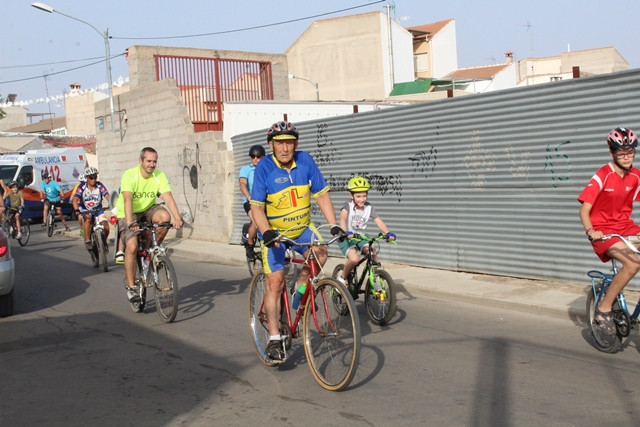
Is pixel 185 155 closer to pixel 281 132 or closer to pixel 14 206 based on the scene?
pixel 14 206

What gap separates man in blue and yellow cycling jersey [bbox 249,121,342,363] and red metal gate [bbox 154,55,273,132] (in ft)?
54.8

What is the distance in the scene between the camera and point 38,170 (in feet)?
107

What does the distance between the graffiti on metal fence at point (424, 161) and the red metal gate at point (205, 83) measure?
441 inches

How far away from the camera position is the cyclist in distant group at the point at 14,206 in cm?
2210

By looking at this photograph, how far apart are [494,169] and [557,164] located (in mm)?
1190

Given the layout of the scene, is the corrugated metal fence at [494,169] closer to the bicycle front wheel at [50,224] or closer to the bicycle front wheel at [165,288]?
the bicycle front wheel at [165,288]

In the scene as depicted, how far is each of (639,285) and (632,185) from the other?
2.93 metres

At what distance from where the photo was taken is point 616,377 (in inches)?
237

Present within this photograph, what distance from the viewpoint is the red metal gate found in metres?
22.8

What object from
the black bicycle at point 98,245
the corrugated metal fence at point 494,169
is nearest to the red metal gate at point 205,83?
the black bicycle at point 98,245

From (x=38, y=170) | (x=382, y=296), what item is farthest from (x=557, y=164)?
(x=38, y=170)

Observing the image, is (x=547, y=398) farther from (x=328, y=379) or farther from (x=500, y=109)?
(x=500, y=109)

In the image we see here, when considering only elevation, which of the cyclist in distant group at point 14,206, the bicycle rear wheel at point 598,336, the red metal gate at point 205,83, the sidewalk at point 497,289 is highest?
the red metal gate at point 205,83

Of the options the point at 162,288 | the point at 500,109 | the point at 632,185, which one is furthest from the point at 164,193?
the point at 632,185
